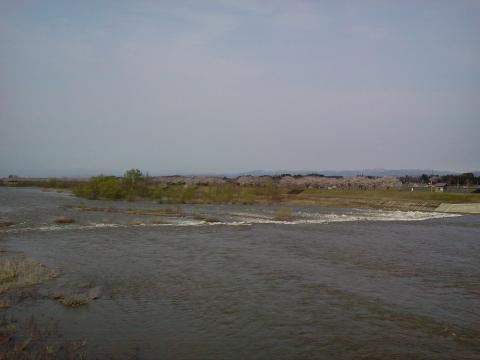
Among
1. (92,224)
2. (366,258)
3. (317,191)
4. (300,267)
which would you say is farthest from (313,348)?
(317,191)

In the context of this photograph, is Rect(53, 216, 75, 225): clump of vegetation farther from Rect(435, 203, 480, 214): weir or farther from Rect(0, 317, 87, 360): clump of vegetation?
Rect(435, 203, 480, 214): weir

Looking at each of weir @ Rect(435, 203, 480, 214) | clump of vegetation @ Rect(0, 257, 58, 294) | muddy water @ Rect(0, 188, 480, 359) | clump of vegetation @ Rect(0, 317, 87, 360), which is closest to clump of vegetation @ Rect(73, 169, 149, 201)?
muddy water @ Rect(0, 188, 480, 359)

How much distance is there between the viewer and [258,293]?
44.3ft

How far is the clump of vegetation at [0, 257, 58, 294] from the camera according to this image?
13133 millimetres

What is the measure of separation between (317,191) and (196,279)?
6354 cm

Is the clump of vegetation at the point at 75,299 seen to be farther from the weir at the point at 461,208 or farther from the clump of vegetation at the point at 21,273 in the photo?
the weir at the point at 461,208

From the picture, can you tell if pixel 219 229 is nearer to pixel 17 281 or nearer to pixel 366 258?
pixel 366 258

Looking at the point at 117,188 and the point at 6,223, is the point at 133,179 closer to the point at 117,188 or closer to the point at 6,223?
the point at 117,188

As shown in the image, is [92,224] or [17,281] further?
[92,224]

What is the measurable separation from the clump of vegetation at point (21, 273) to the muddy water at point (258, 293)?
2.05 feet

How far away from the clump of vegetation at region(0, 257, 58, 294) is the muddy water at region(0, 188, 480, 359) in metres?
0.63

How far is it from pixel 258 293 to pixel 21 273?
7446 mm

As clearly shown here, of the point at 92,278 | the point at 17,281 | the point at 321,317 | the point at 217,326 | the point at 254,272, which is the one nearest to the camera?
the point at 217,326

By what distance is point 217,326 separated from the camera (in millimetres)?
10484
